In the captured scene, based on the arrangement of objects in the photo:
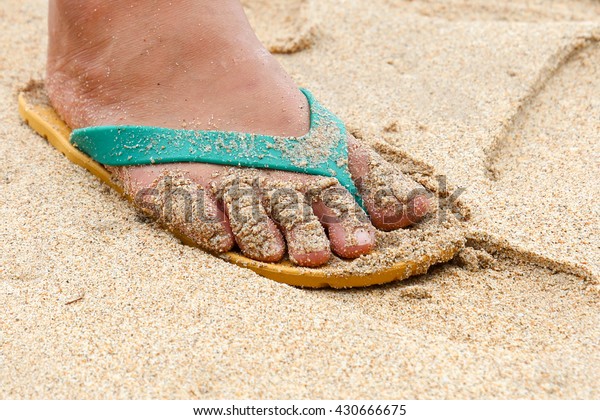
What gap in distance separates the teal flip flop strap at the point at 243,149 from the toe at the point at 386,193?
0.09ft

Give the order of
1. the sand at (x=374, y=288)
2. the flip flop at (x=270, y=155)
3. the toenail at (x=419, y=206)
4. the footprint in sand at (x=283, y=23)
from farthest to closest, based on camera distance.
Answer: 1. the footprint in sand at (x=283, y=23)
2. the toenail at (x=419, y=206)
3. the flip flop at (x=270, y=155)
4. the sand at (x=374, y=288)

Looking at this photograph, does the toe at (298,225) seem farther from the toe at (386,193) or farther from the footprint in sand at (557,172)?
the footprint in sand at (557,172)

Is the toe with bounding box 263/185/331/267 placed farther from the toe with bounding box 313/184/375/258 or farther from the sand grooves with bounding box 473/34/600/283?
the sand grooves with bounding box 473/34/600/283

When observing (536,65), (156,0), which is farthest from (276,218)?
(536,65)

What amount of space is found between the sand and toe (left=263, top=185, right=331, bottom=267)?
84 millimetres

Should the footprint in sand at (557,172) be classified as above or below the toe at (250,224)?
above

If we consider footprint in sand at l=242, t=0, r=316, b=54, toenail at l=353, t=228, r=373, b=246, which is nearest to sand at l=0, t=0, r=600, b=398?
toenail at l=353, t=228, r=373, b=246

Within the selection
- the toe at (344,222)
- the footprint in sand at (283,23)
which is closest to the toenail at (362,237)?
the toe at (344,222)

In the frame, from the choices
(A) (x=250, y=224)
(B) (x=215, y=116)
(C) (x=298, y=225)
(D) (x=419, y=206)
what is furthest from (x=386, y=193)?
(B) (x=215, y=116)

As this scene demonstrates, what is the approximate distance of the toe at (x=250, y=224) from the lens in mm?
1455

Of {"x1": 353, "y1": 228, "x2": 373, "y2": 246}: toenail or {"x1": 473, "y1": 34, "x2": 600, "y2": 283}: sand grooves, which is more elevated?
{"x1": 473, "y1": 34, "x2": 600, "y2": 283}: sand grooves

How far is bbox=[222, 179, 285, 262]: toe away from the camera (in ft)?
4.77

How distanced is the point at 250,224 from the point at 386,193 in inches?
13.3

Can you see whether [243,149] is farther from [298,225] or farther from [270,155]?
[298,225]
